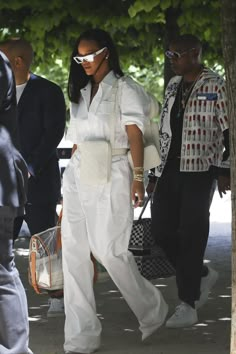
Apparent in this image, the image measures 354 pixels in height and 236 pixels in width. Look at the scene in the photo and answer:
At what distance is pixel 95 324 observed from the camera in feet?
19.5

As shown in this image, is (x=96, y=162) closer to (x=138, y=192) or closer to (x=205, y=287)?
(x=138, y=192)

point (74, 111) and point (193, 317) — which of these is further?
point (193, 317)

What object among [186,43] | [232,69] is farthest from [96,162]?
[186,43]

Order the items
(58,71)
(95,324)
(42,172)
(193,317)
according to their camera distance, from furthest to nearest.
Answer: (58,71) < (42,172) < (193,317) < (95,324)

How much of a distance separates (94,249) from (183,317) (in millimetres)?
981

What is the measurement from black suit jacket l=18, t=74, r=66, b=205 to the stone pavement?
3.17 ft

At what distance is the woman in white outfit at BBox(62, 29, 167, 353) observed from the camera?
5.88 meters

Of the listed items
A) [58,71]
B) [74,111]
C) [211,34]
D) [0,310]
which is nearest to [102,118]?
[74,111]

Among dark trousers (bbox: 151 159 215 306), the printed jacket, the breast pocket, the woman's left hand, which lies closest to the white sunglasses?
the breast pocket

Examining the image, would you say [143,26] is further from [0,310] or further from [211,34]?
[0,310]

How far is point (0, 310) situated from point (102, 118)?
1.36 metres

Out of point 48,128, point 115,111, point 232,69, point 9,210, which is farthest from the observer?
point 48,128

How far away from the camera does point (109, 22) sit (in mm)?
9633

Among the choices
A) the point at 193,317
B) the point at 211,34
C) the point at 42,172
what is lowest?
the point at 193,317
